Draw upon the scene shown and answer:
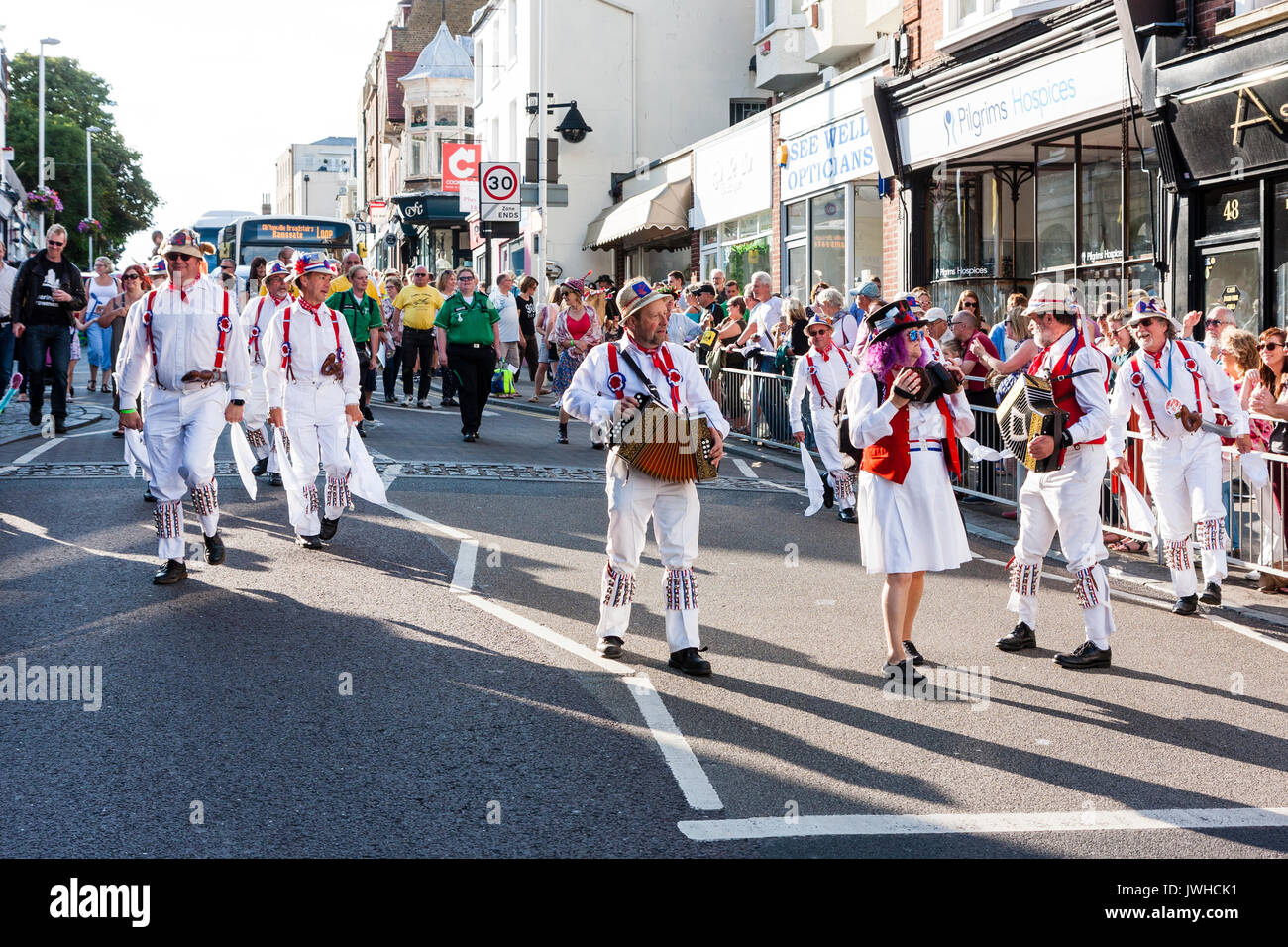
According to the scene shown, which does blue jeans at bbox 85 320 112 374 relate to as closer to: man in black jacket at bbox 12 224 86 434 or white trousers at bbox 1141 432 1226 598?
man in black jacket at bbox 12 224 86 434

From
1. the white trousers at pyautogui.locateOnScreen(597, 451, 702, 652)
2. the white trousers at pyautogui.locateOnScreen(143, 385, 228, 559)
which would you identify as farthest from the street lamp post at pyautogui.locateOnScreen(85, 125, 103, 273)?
the white trousers at pyautogui.locateOnScreen(597, 451, 702, 652)

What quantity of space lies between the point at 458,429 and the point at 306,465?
749 centimetres

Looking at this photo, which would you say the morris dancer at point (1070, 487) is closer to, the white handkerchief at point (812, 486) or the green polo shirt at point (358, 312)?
the white handkerchief at point (812, 486)

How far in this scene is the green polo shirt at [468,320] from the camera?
1719cm

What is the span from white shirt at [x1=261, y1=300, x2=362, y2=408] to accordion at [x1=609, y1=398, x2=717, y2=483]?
3.98 meters

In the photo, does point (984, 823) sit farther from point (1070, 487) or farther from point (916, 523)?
point (1070, 487)

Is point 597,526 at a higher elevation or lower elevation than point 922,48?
lower

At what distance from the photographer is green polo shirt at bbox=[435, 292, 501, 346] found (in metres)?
17.2

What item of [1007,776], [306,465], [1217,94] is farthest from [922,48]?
[1007,776]

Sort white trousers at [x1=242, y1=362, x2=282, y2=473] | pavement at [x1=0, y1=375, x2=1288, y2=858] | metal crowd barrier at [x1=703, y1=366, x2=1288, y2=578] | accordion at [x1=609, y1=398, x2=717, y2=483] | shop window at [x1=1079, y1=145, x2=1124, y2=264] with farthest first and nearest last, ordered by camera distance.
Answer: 1. shop window at [x1=1079, y1=145, x2=1124, y2=264]
2. white trousers at [x1=242, y1=362, x2=282, y2=473]
3. metal crowd barrier at [x1=703, y1=366, x2=1288, y2=578]
4. accordion at [x1=609, y1=398, x2=717, y2=483]
5. pavement at [x1=0, y1=375, x2=1288, y2=858]

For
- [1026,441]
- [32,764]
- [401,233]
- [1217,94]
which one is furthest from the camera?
[401,233]

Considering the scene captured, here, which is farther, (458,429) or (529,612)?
(458,429)

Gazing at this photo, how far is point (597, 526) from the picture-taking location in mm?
11469
